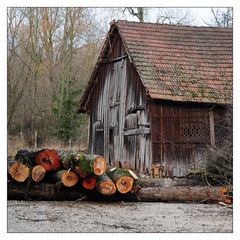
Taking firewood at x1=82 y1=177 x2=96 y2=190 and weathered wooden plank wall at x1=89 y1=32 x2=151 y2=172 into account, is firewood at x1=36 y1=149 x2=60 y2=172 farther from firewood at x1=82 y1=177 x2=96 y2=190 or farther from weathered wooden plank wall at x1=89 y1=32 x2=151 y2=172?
weathered wooden plank wall at x1=89 y1=32 x2=151 y2=172

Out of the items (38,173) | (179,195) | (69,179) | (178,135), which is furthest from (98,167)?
(178,135)

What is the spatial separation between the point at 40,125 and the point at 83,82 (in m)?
4.38

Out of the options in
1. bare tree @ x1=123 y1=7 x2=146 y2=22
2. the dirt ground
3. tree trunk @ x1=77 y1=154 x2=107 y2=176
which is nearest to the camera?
the dirt ground

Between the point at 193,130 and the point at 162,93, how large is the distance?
1839mm

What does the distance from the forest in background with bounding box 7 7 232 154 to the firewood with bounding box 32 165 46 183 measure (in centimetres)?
1441

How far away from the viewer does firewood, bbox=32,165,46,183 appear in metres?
10.6

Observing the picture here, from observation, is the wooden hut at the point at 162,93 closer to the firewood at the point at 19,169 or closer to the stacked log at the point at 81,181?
the stacked log at the point at 81,181

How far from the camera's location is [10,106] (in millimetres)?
27812

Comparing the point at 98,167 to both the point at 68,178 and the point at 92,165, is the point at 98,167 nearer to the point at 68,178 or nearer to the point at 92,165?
the point at 92,165

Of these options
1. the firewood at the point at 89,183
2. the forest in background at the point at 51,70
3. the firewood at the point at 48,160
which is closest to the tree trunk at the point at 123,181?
the firewood at the point at 89,183

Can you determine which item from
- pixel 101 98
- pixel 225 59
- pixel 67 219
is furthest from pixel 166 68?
pixel 67 219

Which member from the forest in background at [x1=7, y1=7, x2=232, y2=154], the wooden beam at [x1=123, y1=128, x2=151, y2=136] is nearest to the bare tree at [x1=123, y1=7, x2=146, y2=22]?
the forest in background at [x1=7, y1=7, x2=232, y2=154]

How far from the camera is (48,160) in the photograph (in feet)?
35.8

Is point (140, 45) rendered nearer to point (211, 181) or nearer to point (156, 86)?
point (156, 86)
